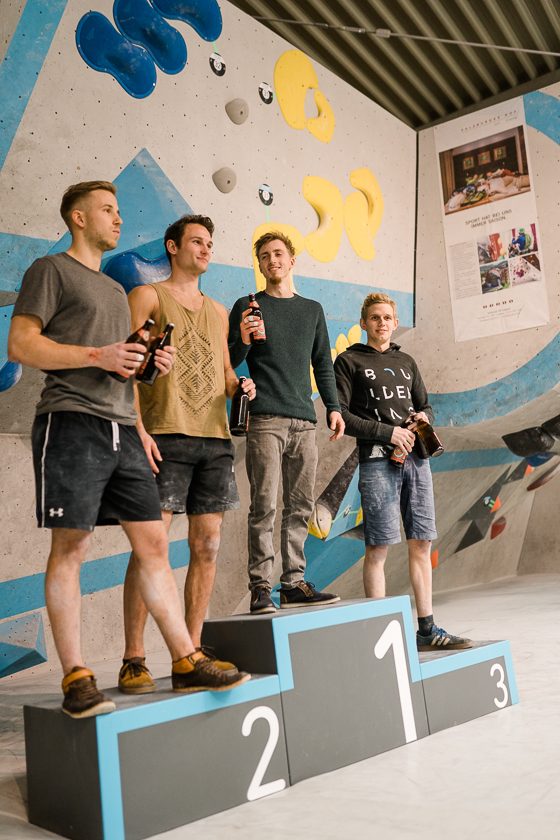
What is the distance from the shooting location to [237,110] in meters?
4.39

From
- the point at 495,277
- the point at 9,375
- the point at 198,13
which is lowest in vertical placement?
the point at 9,375

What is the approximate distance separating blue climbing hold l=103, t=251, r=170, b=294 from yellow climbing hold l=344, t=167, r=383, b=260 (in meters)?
1.80

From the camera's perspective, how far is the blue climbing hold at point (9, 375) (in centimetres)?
351

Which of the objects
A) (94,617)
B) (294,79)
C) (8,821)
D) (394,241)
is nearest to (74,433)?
(8,821)

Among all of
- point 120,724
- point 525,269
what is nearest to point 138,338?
point 120,724

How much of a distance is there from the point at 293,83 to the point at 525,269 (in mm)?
2170

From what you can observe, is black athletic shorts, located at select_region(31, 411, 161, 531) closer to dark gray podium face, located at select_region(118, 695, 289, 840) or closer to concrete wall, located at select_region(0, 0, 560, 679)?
dark gray podium face, located at select_region(118, 695, 289, 840)

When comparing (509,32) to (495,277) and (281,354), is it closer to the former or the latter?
(495,277)

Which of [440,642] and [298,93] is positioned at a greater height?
[298,93]

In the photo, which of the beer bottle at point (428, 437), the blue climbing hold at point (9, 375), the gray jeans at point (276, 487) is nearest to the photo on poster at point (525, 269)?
the beer bottle at point (428, 437)

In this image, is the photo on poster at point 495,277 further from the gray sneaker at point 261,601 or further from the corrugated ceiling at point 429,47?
the gray sneaker at point 261,601

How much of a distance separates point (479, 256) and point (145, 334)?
4196mm

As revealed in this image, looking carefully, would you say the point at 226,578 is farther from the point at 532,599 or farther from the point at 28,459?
the point at 532,599

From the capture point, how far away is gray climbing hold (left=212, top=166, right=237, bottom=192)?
4.29m
